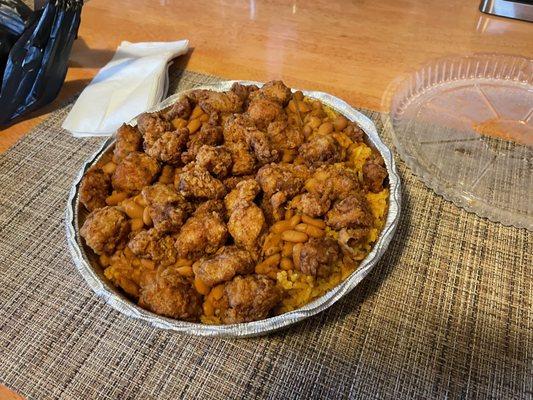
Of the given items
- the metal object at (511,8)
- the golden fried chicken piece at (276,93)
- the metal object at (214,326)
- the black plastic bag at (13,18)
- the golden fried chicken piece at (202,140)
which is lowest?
the metal object at (214,326)

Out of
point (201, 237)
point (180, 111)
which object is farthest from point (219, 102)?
point (201, 237)

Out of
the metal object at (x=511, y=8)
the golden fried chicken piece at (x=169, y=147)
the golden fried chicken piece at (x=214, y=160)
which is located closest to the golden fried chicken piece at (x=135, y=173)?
the golden fried chicken piece at (x=169, y=147)

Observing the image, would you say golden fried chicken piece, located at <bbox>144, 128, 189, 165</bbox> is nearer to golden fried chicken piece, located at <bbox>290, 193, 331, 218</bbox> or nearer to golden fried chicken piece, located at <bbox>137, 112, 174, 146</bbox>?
golden fried chicken piece, located at <bbox>137, 112, 174, 146</bbox>

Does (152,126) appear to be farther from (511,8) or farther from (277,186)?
(511,8)

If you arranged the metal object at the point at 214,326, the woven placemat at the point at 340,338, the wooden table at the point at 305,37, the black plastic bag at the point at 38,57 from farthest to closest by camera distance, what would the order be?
the wooden table at the point at 305,37 < the black plastic bag at the point at 38,57 < the woven placemat at the point at 340,338 < the metal object at the point at 214,326

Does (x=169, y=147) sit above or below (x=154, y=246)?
above

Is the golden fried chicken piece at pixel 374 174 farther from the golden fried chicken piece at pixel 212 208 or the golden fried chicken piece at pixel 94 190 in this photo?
the golden fried chicken piece at pixel 94 190
